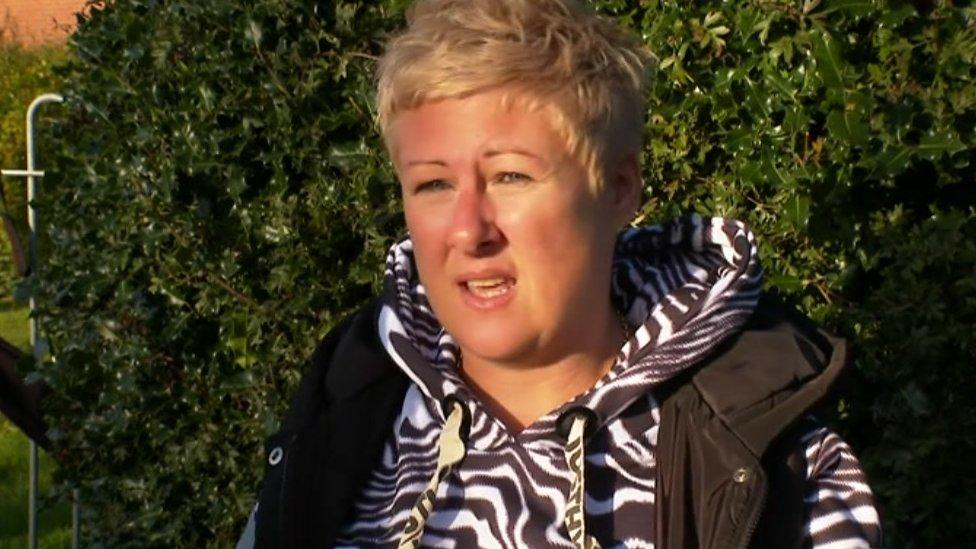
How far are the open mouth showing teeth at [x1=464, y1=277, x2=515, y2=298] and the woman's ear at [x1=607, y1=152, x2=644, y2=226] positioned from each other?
0.74 ft

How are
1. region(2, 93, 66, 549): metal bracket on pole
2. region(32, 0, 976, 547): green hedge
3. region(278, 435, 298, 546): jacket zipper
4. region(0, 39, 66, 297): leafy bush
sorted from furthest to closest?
1. region(0, 39, 66, 297): leafy bush
2. region(2, 93, 66, 549): metal bracket on pole
3. region(32, 0, 976, 547): green hedge
4. region(278, 435, 298, 546): jacket zipper

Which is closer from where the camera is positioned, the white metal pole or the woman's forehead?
the woman's forehead

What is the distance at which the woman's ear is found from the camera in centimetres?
231

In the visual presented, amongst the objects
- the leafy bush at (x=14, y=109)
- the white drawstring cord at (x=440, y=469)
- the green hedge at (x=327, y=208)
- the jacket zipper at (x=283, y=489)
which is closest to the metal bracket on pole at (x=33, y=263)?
the green hedge at (x=327, y=208)

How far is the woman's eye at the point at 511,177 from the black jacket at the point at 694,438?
404mm

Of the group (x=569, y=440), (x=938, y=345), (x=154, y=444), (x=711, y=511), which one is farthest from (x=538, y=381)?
(x=154, y=444)

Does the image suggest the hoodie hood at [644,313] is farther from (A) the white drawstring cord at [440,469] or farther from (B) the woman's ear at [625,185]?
(B) the woman's ear at [625,185]

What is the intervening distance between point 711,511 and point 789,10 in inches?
51.4

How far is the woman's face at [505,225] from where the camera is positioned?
2182 mm

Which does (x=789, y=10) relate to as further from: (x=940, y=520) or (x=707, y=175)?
(x=940, y=520)

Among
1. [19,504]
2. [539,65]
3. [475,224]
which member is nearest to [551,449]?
[475,224]

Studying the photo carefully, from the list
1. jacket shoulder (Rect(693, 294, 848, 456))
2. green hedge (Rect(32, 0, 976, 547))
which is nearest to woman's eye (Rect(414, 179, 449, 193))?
jacket shoulder (Rect(693, 294, 848, 456))

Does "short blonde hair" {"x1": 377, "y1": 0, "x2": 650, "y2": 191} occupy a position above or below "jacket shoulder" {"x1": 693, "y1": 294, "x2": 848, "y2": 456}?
above

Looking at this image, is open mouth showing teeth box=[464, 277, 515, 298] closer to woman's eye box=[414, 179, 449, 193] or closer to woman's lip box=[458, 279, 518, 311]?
woman's lip box=[458, 279, 518, 311]
